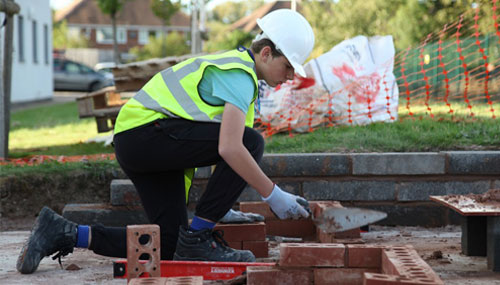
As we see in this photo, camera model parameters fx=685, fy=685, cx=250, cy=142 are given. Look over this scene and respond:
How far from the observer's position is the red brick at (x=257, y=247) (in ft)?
13.3

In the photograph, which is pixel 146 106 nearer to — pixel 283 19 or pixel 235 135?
pixel 235 135

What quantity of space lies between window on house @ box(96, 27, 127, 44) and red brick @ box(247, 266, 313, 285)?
7345cm

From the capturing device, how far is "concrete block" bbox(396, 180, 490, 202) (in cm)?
504

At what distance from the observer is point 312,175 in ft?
16.7

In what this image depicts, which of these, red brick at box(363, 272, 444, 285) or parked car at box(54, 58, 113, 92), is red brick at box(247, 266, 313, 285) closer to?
red brick at box(363, 272, 444, 285)

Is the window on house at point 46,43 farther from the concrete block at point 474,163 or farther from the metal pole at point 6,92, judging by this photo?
the concrete block at point 474,163

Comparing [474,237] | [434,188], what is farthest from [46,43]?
[474,237]

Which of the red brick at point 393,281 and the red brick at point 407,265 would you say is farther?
the red brick at point 407,265

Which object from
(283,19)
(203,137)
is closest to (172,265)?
(203,137)

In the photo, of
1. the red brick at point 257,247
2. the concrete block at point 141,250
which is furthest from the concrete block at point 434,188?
the concrete block at point 141,250

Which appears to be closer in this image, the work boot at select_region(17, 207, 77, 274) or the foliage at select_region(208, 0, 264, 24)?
the work boot at select_region(17, 207, 77, 274)

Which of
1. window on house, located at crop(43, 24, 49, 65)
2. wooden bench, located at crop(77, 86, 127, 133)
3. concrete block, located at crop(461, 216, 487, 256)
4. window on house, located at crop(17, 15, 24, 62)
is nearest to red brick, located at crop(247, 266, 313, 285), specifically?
concrete block, located at crop(461, 216, 487, 256)

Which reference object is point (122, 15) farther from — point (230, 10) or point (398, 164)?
point (398, 164)

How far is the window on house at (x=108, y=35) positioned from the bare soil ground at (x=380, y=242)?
2831 inches
